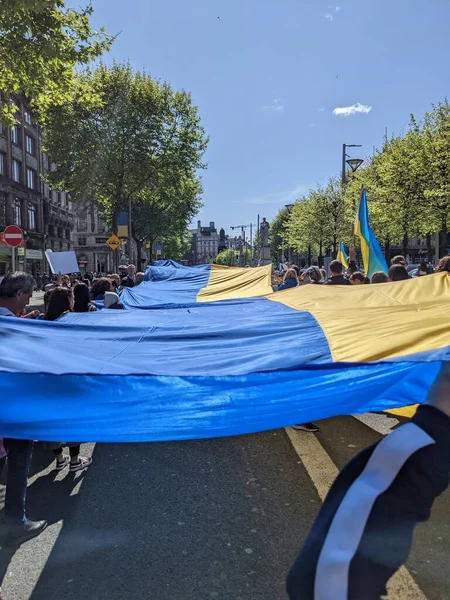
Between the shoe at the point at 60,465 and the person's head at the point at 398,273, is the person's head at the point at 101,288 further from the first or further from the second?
the person's head at the point at 398,273

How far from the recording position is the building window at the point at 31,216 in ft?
164

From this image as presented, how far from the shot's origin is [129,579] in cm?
311

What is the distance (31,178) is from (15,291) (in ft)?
170

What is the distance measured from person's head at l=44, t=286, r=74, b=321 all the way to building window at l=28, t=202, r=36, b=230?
4824cm

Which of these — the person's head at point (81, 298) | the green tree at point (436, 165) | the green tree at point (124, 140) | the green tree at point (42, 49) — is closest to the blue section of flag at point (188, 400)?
the person's head at point (81, 298)

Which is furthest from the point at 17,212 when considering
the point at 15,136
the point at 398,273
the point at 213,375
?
the point at 213,375

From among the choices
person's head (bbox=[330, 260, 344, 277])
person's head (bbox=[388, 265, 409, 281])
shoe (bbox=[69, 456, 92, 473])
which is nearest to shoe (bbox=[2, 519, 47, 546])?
shoe (bbox=[69, 456, 92, 473])

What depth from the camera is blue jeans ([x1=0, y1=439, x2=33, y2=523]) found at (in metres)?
3.71

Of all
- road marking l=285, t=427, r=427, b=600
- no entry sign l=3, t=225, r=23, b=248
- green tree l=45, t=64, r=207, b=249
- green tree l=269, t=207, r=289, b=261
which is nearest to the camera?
road marking l=285, t=427, r=427, b=600

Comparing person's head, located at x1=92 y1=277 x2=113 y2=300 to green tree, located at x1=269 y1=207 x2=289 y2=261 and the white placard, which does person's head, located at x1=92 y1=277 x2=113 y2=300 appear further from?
green tree, located at x1=269 y1=207 x2=289 y2=261

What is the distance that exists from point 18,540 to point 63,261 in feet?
31.9

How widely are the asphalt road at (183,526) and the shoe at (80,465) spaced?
0.11m

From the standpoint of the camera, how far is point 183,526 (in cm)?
375

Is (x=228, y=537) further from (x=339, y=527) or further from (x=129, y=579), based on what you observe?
(x=339, y=527)
